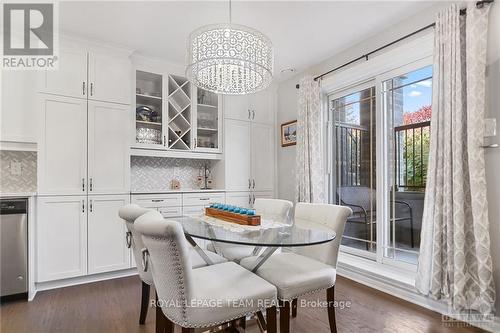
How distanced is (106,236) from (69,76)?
1.73 meters

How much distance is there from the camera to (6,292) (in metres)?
2.52

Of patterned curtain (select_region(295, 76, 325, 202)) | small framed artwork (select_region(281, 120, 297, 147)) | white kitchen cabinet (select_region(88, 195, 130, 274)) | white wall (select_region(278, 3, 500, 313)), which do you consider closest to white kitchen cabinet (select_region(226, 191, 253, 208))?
white wall (select_region(278, 3, 500, 313))

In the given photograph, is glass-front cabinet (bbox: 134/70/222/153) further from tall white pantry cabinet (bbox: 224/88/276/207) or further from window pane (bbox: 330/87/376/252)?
window pane (bbox: 330/87/376/252)

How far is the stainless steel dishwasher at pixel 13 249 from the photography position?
8.29ft

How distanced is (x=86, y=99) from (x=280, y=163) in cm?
269

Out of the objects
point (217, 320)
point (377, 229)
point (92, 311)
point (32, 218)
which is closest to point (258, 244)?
point (217, 320)

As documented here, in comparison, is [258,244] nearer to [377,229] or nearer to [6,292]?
[377,229]

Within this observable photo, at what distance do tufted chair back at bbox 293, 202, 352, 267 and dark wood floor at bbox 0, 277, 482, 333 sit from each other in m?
0.54

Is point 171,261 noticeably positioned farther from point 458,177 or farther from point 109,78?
point 109,78

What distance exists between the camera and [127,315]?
2283mm

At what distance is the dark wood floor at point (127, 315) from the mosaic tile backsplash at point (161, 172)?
4.53ft

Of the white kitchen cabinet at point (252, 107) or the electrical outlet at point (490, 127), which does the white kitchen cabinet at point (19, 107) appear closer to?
the white kitchen cabinet at point (252, 107)

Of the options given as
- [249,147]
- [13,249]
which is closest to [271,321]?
[13,249]

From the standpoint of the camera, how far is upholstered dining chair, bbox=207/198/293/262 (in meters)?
2.38
